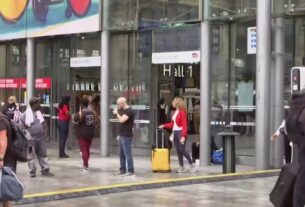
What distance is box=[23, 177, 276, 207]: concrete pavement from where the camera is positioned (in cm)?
1005

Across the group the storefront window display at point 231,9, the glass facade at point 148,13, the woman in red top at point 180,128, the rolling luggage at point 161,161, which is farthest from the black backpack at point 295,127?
the glass facade at point 148,13

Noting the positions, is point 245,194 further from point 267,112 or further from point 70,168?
point 70,168

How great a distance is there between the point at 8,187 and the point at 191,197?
415 cm

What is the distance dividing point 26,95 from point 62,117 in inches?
175

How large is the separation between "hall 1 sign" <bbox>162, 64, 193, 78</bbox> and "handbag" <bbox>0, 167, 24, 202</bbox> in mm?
11721

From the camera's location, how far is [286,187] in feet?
24.4

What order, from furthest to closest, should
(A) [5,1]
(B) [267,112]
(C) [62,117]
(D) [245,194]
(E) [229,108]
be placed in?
(A) [5,1] < (C) [62,117] < (E) [229,108] < (B) [267,112] < (D) [245,194]

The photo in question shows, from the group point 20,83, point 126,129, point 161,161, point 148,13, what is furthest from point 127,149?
point 20,83

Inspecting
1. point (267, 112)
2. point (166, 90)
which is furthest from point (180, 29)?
point (267, 112)

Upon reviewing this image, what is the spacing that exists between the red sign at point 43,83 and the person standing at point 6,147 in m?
14.2

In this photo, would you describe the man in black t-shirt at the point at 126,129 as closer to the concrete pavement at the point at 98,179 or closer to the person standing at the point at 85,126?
the concrete pavement at the point at 98,179

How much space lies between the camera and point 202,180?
41.5ft

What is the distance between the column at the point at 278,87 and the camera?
1507 centimetres

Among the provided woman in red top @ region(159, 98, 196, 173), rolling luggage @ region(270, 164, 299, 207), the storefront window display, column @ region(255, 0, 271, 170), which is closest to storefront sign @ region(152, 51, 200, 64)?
the storefront window display
